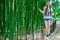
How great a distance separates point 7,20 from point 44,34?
208 centimetres

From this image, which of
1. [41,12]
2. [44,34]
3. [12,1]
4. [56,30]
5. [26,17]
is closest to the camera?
[12,1]

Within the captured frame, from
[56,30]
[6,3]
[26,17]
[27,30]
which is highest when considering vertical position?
[6,3]

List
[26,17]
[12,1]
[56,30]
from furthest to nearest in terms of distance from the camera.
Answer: [56,30] < [26,17] < [12,1]

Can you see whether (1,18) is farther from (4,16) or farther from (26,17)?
(26,17)

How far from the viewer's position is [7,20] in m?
2.11

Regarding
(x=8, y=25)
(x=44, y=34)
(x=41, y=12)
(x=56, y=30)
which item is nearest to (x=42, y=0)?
→ (x=41, y=12)

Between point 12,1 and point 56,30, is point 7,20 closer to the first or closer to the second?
point 12,1

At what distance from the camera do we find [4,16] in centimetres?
206

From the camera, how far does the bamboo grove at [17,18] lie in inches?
81.3

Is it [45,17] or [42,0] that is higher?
[42,0]

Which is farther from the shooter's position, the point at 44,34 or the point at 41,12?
the point at 44,34

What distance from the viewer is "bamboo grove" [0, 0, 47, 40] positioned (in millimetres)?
2066

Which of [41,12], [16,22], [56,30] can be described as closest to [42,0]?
[41,12]

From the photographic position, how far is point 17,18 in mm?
2338
